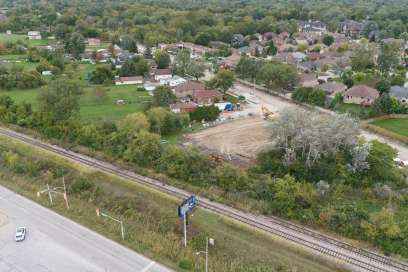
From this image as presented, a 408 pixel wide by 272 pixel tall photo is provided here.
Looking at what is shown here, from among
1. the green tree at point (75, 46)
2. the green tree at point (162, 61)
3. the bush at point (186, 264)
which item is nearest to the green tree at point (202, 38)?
the green tree at point (162, 61)

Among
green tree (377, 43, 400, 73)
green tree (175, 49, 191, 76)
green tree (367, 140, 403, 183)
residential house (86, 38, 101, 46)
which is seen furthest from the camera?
residential house (86, 38, 101, 46)

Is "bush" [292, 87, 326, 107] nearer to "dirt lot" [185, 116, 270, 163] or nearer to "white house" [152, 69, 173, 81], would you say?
"dirt lot" [185, 116, 270, 163]

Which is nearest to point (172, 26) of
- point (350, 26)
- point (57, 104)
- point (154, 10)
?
point (154, 10)

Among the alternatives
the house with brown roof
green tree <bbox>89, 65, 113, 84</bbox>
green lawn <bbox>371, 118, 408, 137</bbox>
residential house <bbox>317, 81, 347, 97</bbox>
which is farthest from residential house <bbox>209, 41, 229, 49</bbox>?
green lawn <bbox>371, 118, 408, 137</bbox>

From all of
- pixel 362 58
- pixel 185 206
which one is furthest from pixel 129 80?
pixel 185 206

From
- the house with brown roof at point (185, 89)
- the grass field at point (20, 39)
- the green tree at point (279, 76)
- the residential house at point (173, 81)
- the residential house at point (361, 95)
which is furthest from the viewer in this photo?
the grass field at point (20, 39)

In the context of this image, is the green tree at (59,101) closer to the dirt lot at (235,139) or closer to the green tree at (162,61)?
the dirt lot at (235,139)
